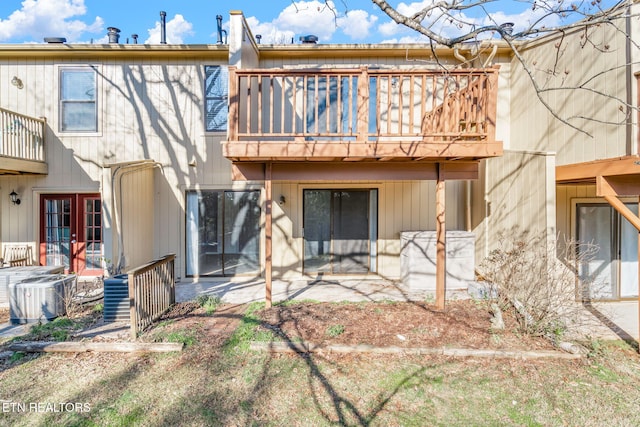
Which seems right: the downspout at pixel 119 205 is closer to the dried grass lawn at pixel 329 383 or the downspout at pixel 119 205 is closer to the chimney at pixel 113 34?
the dried grass lawn at pixel 329 383

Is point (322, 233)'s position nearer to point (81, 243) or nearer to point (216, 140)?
point (216, 140)

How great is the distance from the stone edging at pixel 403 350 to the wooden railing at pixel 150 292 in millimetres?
1498

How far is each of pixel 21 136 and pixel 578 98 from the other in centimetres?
1028

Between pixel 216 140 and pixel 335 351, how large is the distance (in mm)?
5227

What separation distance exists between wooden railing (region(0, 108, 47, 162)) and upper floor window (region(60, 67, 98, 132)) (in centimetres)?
50

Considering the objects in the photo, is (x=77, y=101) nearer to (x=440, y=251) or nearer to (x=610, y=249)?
(x=440, y=251)

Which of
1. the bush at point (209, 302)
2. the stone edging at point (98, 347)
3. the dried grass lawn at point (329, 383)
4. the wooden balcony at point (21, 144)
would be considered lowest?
the dried grass lawn at point (329, 383)

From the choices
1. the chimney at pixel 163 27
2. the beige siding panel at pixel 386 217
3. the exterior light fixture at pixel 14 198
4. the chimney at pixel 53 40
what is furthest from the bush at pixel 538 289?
the chimney at pixel 53 40

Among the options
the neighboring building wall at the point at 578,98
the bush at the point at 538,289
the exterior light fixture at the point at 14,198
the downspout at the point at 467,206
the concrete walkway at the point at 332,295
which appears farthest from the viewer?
the exterior light fixture at the point at 14,198

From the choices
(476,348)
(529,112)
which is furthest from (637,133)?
(476,348)

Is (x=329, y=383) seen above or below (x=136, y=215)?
below

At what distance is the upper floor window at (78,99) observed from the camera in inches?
283

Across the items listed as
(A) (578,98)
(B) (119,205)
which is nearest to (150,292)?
(B) (119,205)

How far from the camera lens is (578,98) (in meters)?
5.42
